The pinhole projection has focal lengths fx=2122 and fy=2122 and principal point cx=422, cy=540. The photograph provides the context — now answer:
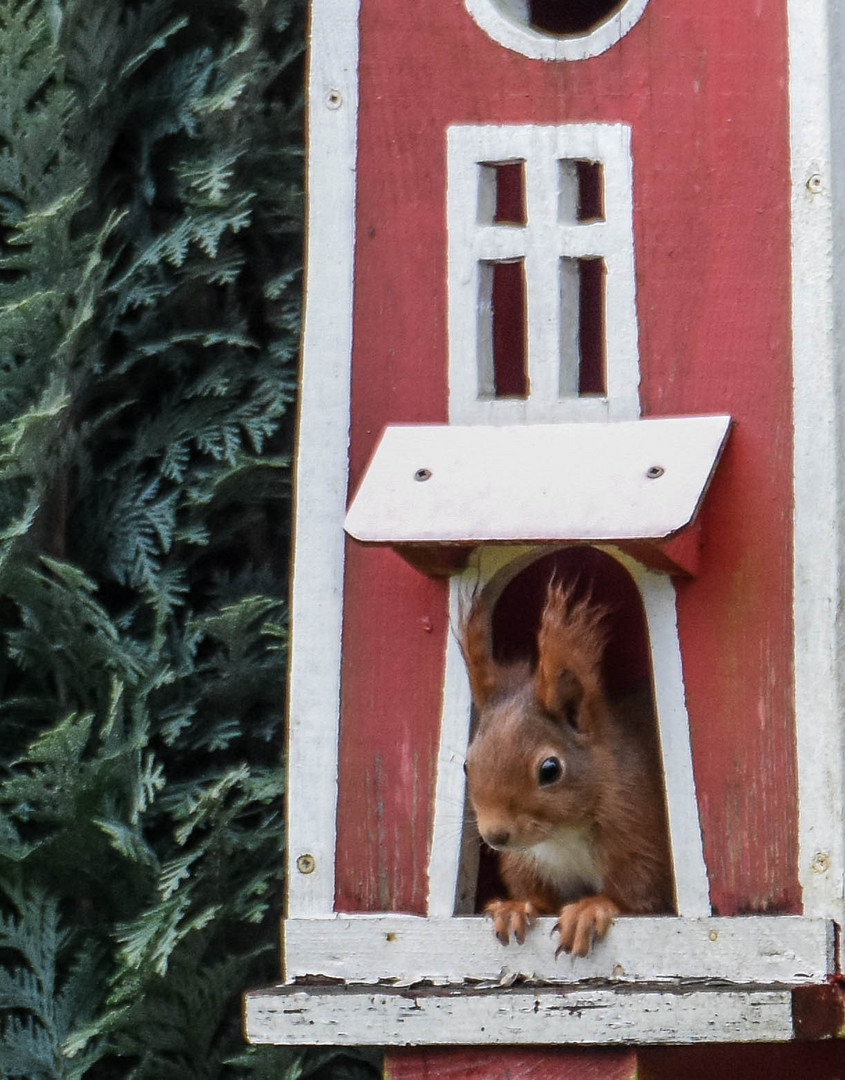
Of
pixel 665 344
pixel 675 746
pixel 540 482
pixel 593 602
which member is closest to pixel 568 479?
pixel 540 482

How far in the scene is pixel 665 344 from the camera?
2.56 meters

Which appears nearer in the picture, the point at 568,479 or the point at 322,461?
the point at 568,479

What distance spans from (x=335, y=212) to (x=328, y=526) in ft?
1.31

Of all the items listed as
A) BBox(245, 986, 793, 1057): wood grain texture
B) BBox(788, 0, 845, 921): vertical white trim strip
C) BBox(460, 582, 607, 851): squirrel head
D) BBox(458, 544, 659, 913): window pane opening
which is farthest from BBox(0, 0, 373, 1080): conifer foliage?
BBox(788, 0, 845, 921): vertical white trim strip

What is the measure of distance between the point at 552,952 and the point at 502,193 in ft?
3.30

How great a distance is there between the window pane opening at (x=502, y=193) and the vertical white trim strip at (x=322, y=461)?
171 mm

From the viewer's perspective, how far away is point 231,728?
3156mm

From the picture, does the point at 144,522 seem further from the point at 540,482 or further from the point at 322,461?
the point at 540,482

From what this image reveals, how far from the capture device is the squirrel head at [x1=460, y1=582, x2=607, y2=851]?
2527 mm

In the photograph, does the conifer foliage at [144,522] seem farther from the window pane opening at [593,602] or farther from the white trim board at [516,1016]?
the white trim board at [516,1016]

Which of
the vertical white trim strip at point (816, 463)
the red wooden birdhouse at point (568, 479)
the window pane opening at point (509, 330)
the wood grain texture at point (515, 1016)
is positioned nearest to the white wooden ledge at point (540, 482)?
the red wooden birdhouse at point (568, 479)

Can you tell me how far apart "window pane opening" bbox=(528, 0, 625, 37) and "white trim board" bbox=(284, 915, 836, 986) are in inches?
53.5

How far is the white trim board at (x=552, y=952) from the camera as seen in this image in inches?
94.4

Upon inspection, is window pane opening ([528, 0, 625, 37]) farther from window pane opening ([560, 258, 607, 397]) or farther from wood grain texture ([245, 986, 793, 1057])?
wood grain texture ([245, 986, 793, 1057])
